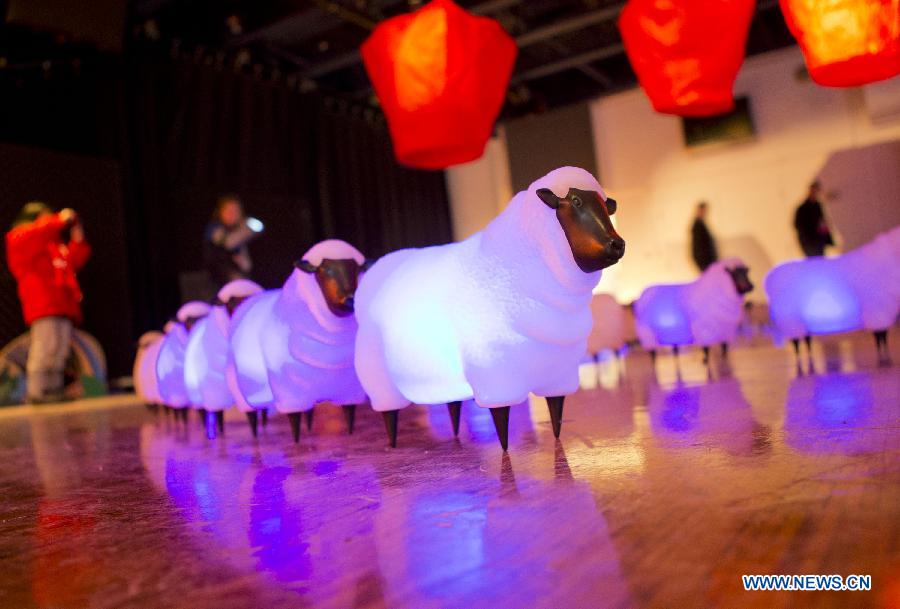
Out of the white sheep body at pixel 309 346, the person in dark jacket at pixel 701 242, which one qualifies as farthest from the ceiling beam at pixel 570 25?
the white sheep body at pixel 309 346

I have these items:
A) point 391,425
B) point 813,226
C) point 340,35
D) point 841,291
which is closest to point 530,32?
point 340,35

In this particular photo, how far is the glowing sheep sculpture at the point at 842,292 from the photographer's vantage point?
3.37m

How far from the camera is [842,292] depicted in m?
3.48

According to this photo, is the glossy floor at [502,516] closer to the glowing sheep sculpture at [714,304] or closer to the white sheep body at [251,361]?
the white sheep body at [251,361]

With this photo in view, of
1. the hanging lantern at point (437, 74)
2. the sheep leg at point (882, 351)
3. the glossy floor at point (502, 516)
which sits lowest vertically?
the glossy floor at point (502, 516)

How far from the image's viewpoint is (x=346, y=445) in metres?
2.27

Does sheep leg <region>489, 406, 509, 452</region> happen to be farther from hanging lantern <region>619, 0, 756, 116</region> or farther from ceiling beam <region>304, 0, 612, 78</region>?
ceiling beam <region>304, 0, 612, 78</region>

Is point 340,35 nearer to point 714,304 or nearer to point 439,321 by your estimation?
point 714,304

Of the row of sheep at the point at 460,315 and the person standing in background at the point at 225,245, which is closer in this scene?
the row of sheep at the point at 460,315

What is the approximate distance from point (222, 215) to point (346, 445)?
2.86m

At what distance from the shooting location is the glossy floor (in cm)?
80

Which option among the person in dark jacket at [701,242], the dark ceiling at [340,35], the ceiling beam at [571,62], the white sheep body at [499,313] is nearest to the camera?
the white sheep body at [499,313]

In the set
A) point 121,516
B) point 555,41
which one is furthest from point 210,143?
point 121,516

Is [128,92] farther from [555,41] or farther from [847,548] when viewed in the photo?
[847,548]
